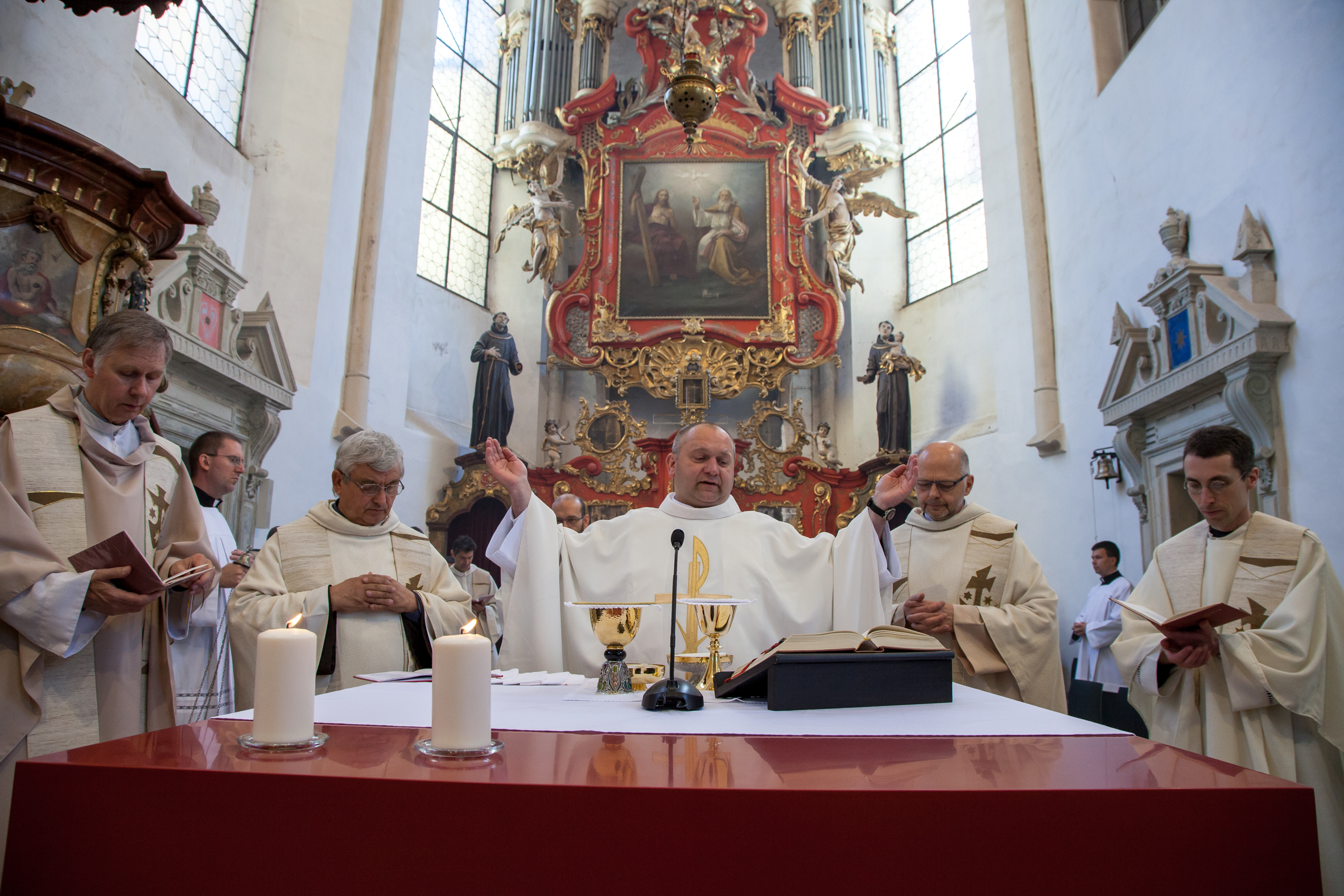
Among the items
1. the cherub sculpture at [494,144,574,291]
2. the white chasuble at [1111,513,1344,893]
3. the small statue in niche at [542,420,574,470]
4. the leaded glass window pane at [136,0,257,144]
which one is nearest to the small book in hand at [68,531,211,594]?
the white chasuble at [1111,513,1344,893]

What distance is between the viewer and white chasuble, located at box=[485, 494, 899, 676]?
9.39 feet

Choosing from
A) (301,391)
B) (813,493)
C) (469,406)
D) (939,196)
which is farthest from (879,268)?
(301,391)

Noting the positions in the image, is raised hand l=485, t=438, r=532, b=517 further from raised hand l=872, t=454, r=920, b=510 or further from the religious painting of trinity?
the religious painting of trinity

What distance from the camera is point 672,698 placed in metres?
1.65

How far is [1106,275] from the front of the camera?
7.84m

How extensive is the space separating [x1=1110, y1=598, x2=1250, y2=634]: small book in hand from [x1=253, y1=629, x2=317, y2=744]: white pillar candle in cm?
212

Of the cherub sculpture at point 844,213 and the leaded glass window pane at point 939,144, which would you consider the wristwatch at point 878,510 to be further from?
the leaded glass window pane at point 939,144

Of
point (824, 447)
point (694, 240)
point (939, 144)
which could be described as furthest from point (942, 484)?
point (939, 144)

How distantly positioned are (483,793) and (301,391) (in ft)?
25.4

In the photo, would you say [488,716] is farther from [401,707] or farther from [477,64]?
[477,64]

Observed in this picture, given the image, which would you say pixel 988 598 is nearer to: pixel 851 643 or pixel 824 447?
pixel 851 643

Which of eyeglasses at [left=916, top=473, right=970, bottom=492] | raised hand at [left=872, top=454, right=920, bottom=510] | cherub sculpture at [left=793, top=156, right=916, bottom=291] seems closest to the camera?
→ raised hand at [left=872, top=454, right=920, bottom=510]

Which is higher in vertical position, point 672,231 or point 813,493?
point 672,231

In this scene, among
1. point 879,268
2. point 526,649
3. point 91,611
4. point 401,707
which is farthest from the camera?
point 879,268
